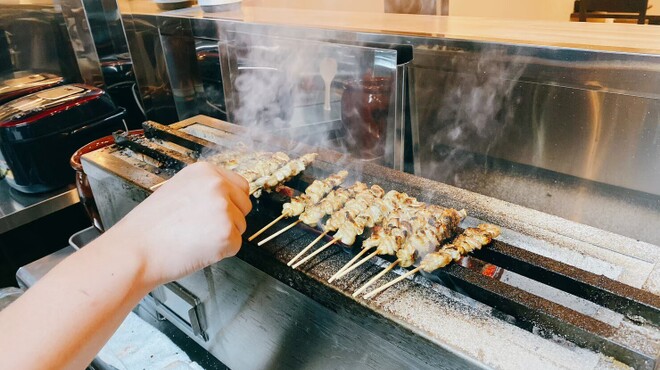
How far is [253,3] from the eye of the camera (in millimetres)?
5832

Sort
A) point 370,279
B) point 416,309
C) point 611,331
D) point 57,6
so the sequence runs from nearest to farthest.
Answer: point 611,331 < point 416,309 < point 370,279 < point 57,6

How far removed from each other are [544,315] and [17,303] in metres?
1.46

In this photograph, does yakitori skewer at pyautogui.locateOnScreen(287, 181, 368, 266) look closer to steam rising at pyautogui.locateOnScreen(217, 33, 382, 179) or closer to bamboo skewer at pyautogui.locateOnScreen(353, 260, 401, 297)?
bamboo skewer at pyautogui.locateOnScreen(353, 260, 401, 297)

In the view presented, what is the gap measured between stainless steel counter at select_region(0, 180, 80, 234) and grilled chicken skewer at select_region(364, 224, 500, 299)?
3458 mm

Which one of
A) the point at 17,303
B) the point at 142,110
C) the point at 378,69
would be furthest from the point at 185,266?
the point at 142,110

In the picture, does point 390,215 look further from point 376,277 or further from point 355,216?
point 376,277

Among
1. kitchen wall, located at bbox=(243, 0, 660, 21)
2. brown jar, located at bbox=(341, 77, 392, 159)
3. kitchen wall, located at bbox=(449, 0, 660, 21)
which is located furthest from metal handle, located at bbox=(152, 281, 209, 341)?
kitchen wall, located at bbox=(449, 0, 660, 21)

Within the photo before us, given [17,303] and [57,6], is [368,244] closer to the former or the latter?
[17,303]

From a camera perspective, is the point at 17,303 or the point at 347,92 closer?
the point at 17,303

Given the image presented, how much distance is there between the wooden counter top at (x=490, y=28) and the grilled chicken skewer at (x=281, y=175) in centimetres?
81

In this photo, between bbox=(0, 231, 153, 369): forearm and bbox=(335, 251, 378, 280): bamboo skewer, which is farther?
bbox=(335, 251, 378, 280): bamboo skewer

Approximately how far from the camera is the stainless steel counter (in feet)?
11.8

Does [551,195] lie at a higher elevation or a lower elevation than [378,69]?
lower

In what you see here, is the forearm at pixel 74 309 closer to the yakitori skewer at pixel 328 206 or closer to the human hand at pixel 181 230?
the human hand at pixel 181 230
